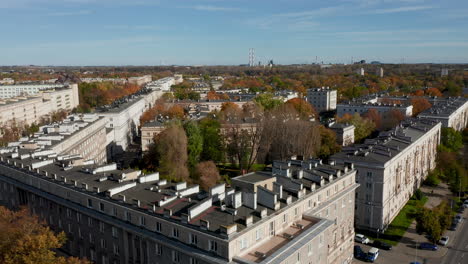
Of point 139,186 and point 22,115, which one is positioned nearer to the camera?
point 139,186

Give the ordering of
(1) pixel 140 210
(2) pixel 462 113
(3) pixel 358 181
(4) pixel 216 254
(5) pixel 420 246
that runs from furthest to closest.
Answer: (2) pixel 462 113
(3) pixel 358 181
(5) pixel 420 246
(1) pixel 140 210
(4) pixel 216 254

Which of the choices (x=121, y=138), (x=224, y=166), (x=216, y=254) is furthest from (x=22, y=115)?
(x=216, y=254)

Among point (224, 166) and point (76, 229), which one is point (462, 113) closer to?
point (224, 166)

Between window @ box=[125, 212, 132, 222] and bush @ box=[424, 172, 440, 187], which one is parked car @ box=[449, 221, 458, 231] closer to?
bush @ box=[424, 172, 440, 187]

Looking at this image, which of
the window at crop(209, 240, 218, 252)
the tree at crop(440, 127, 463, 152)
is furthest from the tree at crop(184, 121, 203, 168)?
the tree at crop(440, 127, 463, 152)

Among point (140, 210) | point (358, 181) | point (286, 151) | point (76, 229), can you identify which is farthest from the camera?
point (286, 151)

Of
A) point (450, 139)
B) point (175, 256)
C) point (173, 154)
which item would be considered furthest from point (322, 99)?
point (175, 256)
